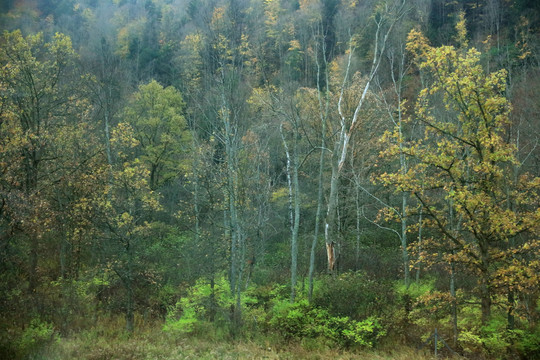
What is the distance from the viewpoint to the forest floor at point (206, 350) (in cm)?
923

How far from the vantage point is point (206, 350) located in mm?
9969

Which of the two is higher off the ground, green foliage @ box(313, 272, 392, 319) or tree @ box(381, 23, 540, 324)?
tree @ box(381, 23, 540, 324)

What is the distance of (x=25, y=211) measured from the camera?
9.86 meters

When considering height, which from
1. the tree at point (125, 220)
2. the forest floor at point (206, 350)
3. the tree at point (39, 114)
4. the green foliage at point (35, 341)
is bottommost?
the forest floor at point (206, 350)

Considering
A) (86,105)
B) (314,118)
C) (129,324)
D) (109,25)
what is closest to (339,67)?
(314,118)

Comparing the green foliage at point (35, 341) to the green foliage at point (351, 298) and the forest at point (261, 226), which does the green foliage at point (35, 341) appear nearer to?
the forest at point (261, 226)

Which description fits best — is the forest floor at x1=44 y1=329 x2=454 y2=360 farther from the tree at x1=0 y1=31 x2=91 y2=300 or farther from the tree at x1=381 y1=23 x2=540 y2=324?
the tree at x1=0 y1=31 x2=91 y2=300

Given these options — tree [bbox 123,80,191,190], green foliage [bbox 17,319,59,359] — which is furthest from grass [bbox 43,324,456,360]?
tree [bbox 123,80,191,190]

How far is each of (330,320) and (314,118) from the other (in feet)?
41.2

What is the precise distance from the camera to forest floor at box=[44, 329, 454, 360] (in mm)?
9234

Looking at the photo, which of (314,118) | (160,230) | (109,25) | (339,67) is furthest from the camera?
(109,25)

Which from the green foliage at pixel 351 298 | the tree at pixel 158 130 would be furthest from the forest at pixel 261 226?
the tree at pixel 158 130

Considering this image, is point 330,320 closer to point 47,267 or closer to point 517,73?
point 47,267

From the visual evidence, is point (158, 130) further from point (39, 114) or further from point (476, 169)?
point (476, 169)
